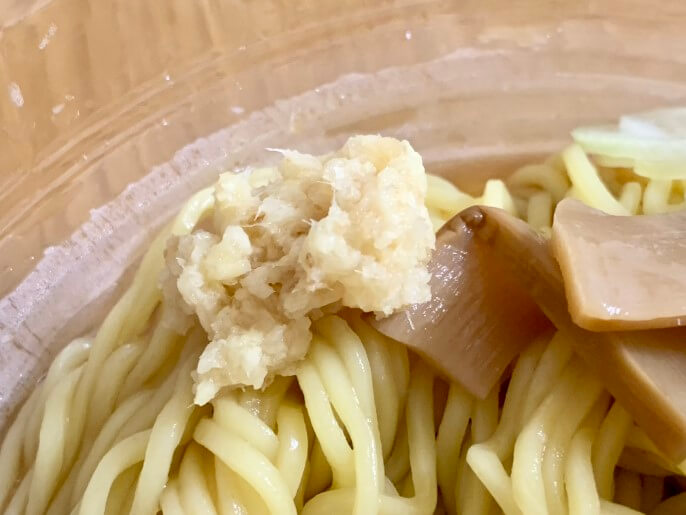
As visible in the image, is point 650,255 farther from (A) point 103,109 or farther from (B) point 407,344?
(A) point 103,109

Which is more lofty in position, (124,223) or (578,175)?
(124,223)

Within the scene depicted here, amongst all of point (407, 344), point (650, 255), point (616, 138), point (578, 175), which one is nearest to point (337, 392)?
point (407, 344)

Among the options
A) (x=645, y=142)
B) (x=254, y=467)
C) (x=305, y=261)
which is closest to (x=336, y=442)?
(x=254, y=467)

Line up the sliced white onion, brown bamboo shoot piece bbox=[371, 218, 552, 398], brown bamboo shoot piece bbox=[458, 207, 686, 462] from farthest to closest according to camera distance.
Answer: the sliced white onion
brown bamboo shoot piece bbox=[371, 218, 552, 398]
brown bamboo shoot piece bbox=[458, 207, 686, 462]

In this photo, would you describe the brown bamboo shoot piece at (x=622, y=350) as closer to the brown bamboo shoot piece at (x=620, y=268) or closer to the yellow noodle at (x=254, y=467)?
the brown bamboo shoot piece at (x=620, y=268)

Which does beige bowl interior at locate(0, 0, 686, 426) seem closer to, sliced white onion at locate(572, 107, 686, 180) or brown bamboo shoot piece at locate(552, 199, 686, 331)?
sliced white onion at locate(572, 107, 686, 180)

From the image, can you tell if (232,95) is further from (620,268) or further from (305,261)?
(620,268)

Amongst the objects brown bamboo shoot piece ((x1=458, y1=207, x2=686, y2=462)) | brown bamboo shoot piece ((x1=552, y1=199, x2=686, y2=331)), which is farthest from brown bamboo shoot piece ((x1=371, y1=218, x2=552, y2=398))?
brown bamboo shoot piece ((x1=552, y1=199, x2=686, y2=331))
